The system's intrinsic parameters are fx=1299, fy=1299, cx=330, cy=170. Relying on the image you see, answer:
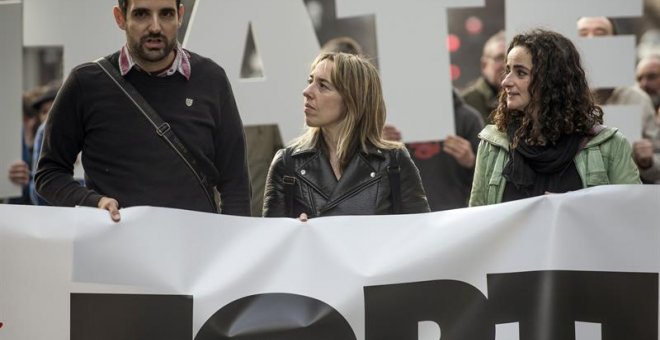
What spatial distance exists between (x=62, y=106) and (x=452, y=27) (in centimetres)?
921

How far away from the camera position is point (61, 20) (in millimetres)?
8875

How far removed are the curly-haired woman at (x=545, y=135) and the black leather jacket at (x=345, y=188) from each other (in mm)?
289

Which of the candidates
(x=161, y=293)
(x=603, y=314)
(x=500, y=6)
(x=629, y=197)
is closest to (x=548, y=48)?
(x=629, y=197)

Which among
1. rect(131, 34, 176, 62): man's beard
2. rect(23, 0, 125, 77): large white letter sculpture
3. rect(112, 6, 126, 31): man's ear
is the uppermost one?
rect(23, 0, 125, 77): large white letter sculpture

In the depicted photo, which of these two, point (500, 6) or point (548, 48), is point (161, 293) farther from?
point (500, 6)

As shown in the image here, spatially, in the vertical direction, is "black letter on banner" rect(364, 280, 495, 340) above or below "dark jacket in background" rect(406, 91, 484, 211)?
below

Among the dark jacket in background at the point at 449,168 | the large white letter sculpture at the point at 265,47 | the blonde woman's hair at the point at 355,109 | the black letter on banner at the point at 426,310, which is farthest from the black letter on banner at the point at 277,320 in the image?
the dark jacket in background at the point at 449,168

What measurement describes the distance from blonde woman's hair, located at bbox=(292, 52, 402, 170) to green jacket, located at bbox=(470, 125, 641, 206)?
0.47 m

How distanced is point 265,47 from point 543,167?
13.3 ft

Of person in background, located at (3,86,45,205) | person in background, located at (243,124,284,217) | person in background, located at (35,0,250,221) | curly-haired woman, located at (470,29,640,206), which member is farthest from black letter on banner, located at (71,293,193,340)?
person in background, located at (3,86,45,205)

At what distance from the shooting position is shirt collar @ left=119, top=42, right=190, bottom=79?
17.2 feet

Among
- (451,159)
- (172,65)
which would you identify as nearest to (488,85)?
(451,159)

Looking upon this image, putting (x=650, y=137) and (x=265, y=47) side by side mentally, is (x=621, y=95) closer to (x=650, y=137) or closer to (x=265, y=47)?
(x=650, y=137)

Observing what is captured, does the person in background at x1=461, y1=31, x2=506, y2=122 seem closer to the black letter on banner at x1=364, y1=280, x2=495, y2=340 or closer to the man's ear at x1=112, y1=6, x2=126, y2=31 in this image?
the man's ear at x1=112, y1=6, x2=126, y2=31
